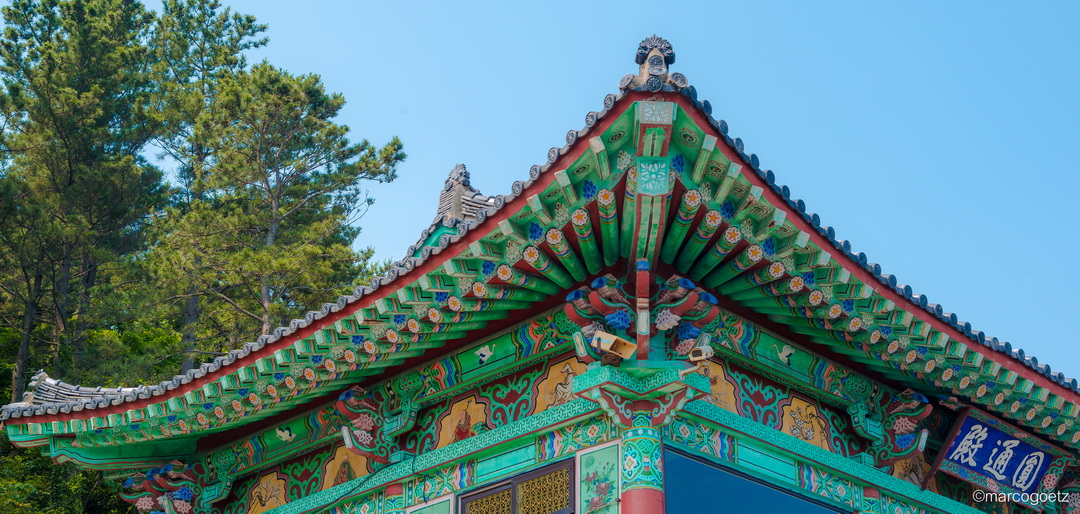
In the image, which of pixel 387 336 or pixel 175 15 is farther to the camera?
pixel 175 15

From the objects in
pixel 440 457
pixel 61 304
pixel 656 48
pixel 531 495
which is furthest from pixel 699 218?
pixel 61 304

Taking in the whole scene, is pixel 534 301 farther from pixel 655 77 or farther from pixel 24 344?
pixel 24 344

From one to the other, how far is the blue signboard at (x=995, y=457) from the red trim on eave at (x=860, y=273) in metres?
0.70

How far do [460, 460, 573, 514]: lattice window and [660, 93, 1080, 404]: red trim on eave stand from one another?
2458mm

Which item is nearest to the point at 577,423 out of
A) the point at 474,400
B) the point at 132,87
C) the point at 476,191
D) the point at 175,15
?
the point at 474,400

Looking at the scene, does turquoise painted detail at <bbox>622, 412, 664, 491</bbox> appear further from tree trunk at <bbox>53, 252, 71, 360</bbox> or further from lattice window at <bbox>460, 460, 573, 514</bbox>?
tree trunk at <bbox>53, 252, 71, 360</bbox>

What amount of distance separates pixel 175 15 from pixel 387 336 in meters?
30.9

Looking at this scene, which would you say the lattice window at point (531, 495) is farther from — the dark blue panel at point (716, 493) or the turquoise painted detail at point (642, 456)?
the dark blue panel at point (716, 493)

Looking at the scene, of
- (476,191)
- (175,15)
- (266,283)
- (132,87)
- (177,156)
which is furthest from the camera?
(175,15)

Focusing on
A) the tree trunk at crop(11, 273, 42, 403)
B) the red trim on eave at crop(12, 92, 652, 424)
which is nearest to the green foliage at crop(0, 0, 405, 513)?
the tree trunk at crop(11, 273, 42, 403)

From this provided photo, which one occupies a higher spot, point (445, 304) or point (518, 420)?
point (445, 304)

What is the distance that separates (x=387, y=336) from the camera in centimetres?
911

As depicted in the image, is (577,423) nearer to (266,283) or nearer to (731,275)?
(731,275)

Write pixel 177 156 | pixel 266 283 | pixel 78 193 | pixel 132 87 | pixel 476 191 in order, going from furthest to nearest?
pixel 177 156, pixel 132 87, pixel 78 193, pixel 266 283, pixel 476 191
